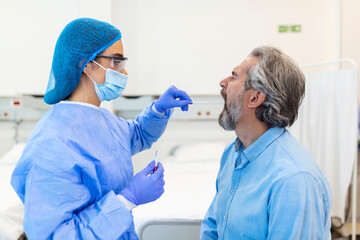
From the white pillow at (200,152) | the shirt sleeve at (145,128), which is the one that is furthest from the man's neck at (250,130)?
the white pillow at (200,152)

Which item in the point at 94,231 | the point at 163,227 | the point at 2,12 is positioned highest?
the point at 2,12

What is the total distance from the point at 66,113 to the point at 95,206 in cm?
31

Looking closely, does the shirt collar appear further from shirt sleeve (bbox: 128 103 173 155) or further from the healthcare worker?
shirt sleeve (bbox: 128 103 173 155)

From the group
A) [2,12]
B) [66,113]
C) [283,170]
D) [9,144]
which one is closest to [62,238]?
[66,113]

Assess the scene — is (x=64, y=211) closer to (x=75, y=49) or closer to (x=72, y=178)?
(x=72, y=178)

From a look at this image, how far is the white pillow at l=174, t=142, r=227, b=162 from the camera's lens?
8.75 feet

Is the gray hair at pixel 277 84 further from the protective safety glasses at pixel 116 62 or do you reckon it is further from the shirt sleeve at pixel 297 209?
the protective safety glasses at pixel 116 62

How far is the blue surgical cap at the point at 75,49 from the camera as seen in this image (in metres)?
0.94

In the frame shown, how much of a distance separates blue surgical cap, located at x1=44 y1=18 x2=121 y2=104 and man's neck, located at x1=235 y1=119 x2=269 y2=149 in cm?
55

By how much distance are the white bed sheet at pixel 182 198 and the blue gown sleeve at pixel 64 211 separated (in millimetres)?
645

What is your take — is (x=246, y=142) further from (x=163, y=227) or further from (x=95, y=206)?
(x=163, y=227)

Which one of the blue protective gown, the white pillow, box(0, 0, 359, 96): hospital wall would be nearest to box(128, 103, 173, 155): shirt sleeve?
the blue protective gown

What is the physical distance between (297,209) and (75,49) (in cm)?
83

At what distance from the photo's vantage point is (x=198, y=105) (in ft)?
9.53
